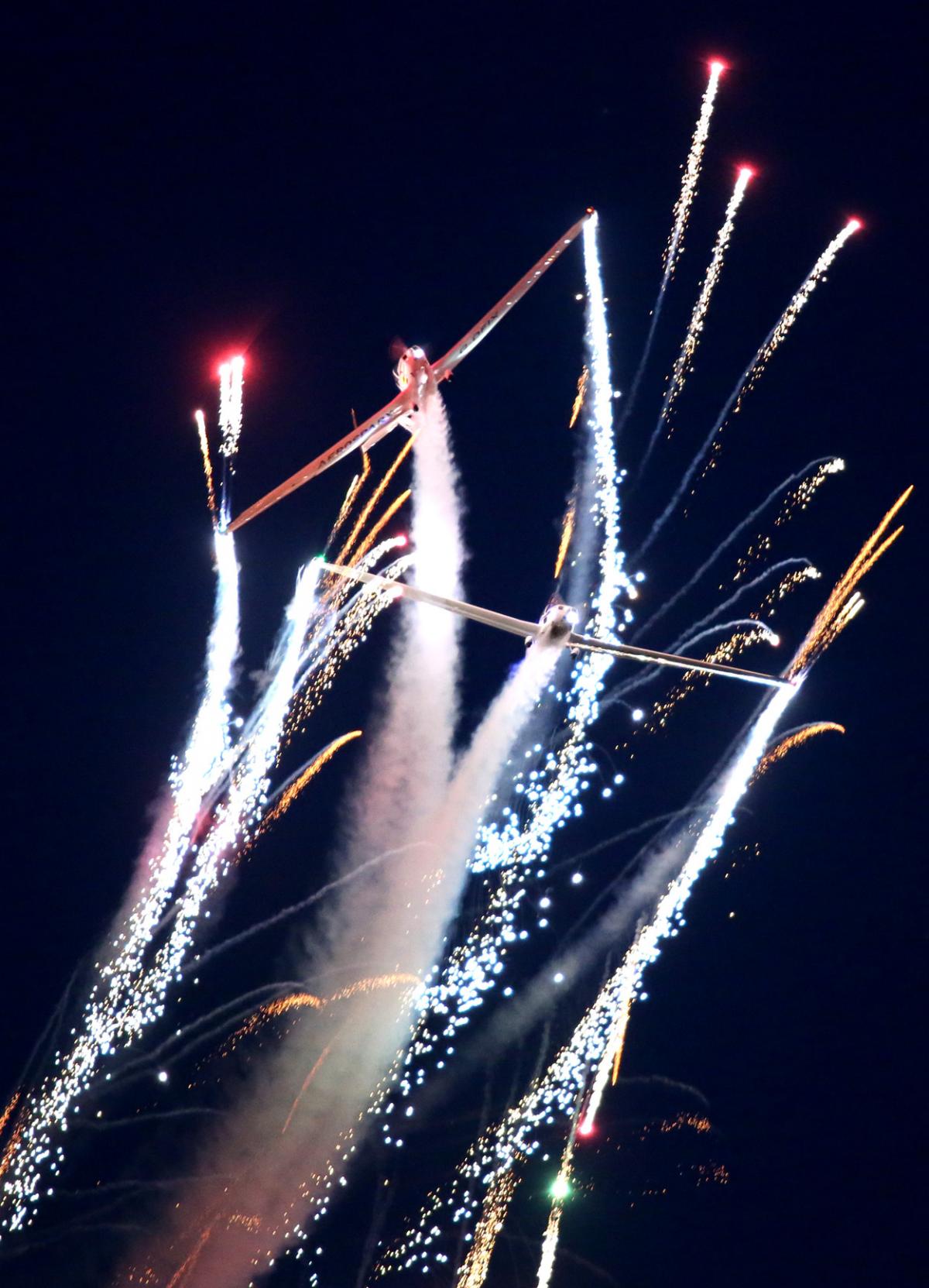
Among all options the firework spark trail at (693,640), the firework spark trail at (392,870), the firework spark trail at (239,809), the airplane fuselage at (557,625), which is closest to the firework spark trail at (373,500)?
the firework spark trail at (392,870)

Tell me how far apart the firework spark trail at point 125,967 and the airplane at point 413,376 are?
3349 mm

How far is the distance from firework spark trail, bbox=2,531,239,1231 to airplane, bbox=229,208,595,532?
3349 millimetres

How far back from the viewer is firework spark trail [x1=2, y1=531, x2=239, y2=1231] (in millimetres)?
15258

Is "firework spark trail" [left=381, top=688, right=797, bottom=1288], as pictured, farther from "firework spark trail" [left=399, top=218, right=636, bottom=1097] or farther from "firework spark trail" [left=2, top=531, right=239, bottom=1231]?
"firework spark trail" [left=2, top=531, right=239, bottom=1231]

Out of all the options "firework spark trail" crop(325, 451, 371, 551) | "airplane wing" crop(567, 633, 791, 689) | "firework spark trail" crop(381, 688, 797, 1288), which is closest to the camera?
"airplane wing" crop(567, 633, 791, 689)

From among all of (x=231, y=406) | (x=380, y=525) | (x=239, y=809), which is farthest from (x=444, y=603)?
(x=231, y=406)

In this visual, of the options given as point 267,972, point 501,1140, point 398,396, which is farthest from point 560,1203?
point 398,396

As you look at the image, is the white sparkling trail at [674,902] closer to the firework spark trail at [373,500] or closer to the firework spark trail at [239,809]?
the firework spark trail at [239,809]

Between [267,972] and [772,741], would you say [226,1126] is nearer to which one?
[267,972]

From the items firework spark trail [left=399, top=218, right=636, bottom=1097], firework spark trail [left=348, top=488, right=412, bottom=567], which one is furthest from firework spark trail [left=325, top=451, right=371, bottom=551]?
firework spark trail [left=399, top=218, right=636, bottom=1097]

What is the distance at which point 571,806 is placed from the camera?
17.6m

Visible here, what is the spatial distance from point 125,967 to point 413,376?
8.53 m

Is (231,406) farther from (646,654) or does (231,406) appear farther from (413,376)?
(646,654)

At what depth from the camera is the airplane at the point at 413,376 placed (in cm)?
1530
